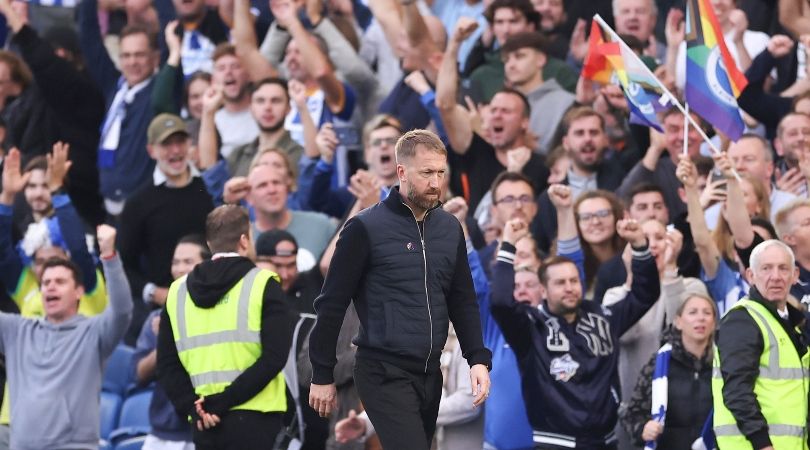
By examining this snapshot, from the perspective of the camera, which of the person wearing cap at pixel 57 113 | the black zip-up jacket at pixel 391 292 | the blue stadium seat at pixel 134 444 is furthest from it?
the person wearing cap at pixel 57 113

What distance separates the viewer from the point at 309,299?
11.9 m

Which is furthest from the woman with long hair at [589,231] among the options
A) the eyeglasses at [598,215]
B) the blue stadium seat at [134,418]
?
the blue stadium seat at [134,418]

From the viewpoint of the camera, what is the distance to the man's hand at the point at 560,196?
11852 millimetres

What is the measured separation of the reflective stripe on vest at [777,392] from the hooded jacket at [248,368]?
98.4 inches

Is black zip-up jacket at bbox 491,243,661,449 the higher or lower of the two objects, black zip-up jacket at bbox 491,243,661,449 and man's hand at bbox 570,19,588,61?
the lower

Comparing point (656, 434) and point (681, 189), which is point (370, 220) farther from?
point (681, 189)

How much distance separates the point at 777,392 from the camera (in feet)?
32.0

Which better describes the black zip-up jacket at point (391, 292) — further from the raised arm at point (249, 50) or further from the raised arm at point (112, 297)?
the raised arm at point (249, 50)

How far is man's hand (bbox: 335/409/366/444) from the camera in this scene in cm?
1103

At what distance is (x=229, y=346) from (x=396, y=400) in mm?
2052

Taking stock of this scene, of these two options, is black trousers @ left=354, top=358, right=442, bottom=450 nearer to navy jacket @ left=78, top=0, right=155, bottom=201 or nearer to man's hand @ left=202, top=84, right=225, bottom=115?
man's hand @ left=202, top=84, right=225, bottom=115

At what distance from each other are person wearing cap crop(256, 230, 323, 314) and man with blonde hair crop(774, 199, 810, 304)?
317 cm

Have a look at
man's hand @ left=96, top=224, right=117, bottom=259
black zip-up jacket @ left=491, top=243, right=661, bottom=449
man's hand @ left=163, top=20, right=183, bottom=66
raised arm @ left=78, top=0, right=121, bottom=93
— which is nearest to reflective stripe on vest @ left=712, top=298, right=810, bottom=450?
black zip-up jacket @ left=491, top=243, right=661, bottom=449

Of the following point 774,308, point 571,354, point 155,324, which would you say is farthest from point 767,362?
point 155,324
